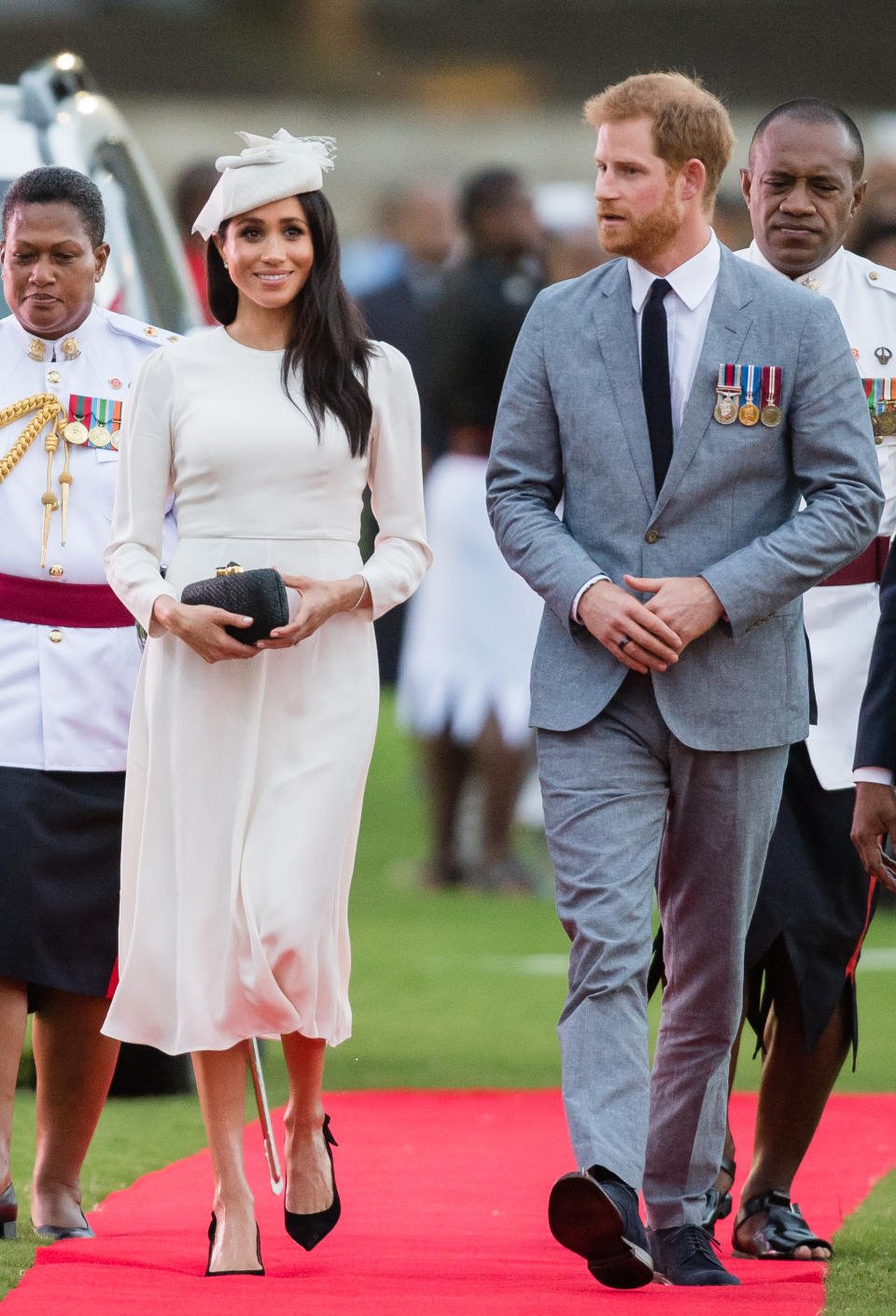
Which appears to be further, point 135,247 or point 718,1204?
point 135,247

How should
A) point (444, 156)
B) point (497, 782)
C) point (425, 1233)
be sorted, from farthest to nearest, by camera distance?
1. point (444, 156)
2. point (497, 782)
3. point (425, 1233)

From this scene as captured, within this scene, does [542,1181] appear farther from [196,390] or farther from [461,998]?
[461,998]

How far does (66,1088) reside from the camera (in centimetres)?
481

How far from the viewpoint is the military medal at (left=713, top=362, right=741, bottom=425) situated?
4.20m

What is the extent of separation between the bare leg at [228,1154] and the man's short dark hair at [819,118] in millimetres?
2075

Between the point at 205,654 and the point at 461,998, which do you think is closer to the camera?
the point at 205,654

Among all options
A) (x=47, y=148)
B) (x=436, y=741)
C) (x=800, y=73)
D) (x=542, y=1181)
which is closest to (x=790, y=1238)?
(x=542, y=1181)

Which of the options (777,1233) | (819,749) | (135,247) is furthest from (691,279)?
(135,247)

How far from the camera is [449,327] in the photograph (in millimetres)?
10586

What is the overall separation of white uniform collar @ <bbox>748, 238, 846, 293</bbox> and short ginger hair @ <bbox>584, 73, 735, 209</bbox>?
0.57 metres

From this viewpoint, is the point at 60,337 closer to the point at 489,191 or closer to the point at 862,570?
the point at 862,570

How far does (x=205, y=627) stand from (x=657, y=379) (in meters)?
0.88

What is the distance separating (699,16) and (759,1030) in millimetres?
19080

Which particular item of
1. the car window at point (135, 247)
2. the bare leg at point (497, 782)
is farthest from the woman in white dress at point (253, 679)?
the bare leg at point (497, 782)
